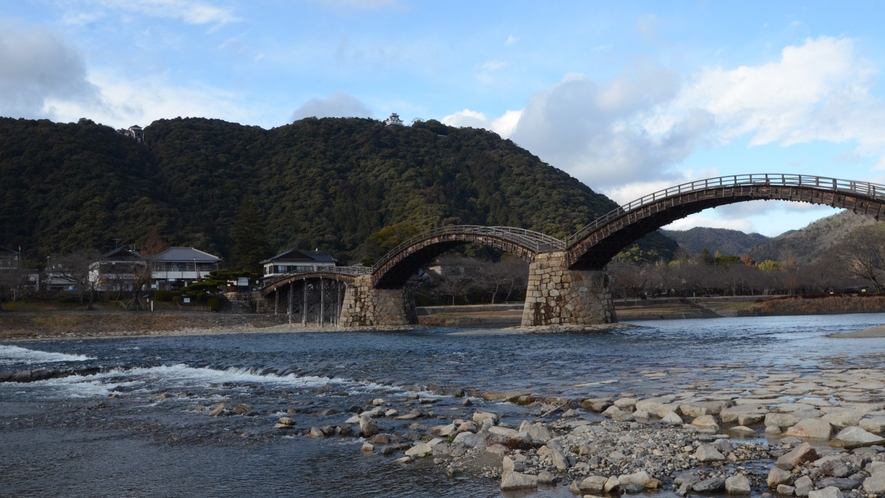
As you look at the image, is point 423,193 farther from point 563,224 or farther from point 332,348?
point 332,348

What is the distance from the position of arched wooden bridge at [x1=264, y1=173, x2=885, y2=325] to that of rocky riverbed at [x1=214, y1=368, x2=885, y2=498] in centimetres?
2097

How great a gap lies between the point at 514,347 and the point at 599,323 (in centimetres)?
1333

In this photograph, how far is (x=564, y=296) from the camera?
43.1 m

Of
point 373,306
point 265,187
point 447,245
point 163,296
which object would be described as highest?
point 265,187

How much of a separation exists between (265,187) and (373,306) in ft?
253

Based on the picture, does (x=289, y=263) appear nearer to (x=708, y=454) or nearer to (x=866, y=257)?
(x=866, y=257)

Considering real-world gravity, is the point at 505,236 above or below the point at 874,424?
above

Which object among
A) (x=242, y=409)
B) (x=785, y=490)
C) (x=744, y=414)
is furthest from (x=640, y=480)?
(x=242, y=409)

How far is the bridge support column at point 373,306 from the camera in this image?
57.2 metres

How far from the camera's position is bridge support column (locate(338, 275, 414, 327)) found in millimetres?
57188

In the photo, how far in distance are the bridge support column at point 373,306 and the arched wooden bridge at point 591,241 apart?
0.45 metres

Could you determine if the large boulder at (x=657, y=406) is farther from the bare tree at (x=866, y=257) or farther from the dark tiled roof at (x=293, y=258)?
the dark tiled roof at (x=293, y=258)

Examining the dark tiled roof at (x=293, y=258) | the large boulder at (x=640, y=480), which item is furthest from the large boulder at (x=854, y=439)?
the dark tiled roof at (x=293, y=258)

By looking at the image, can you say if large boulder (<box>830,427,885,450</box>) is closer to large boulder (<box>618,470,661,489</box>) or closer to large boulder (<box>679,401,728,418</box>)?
large boulder (<box>679,401,728,418</box>)
